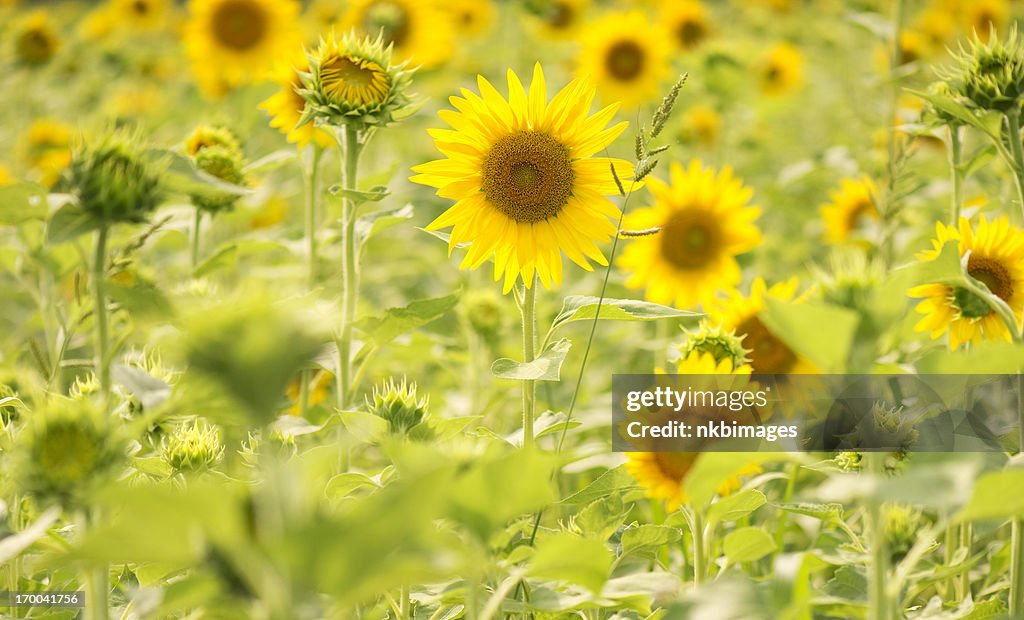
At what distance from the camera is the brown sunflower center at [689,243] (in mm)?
2275

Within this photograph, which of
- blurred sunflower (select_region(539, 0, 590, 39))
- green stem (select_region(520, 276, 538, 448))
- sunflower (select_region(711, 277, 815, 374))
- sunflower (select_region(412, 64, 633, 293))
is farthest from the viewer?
blurred sunflower (select_region(539, 0, 590, 39))

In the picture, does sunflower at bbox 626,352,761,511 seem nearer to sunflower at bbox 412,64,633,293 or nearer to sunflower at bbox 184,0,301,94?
sunflower at bbox 412,64,633,293

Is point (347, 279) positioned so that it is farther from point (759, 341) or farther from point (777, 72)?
point (777, 72)

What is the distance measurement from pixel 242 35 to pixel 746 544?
2.73 m

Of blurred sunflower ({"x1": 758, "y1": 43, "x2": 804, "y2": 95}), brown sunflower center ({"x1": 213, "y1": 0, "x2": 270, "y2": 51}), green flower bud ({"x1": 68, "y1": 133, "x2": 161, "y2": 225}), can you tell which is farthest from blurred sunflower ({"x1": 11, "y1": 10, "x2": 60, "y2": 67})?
green flower bud ({"x1": 68, "y1": 133, "x2": 161, "y2": 225})

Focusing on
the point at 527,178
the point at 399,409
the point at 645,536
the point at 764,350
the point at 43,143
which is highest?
the point at 43,143

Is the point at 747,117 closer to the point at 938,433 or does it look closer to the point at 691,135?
the point at 691,135

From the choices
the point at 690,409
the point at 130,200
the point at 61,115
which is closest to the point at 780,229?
the point at 690,409

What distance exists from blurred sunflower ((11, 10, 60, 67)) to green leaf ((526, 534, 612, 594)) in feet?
13.5

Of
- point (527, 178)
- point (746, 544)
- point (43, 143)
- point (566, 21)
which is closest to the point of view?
point (746, 544)

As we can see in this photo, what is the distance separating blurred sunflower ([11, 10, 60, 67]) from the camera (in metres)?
3.99

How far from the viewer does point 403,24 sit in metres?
3.00

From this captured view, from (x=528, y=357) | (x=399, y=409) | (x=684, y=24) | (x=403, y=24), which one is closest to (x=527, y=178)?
(x=528, y=357)

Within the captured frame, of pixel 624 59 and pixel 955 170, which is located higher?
pixel 624 59
